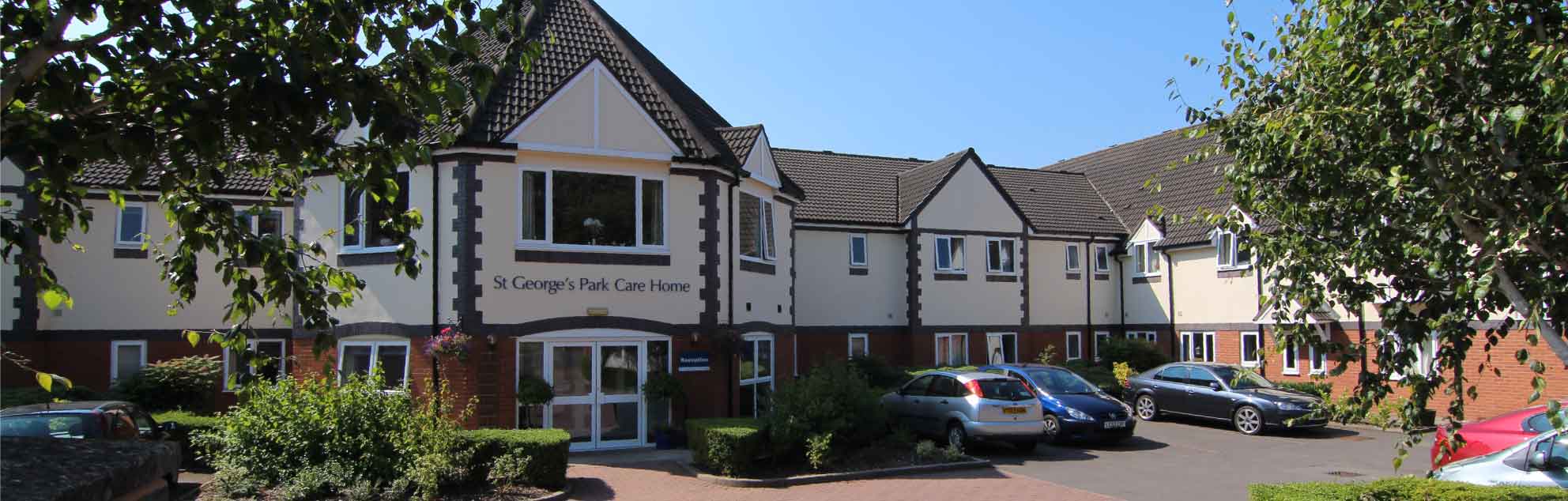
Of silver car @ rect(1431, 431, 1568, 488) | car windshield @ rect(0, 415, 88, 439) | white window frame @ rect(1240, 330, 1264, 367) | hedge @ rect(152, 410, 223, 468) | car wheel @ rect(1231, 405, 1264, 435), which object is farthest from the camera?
white window frame @ rect(1240, 330, 1264, 367)

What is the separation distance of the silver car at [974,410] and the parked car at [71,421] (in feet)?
34.1

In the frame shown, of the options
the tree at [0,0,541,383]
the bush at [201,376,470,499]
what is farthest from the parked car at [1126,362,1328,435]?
the tree at [0,0,541,383]

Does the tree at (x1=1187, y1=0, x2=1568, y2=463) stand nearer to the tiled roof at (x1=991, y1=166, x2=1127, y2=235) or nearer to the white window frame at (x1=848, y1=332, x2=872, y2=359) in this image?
the white window frame at (x1=848, y1=332, x2=872, y2=359)

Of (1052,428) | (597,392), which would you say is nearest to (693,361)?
(597,392)

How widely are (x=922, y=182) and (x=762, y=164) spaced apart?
11157 mm

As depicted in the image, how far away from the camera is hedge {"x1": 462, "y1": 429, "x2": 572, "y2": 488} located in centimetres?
1327

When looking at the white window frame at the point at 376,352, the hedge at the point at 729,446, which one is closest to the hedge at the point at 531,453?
the hedge at the point at 729,446

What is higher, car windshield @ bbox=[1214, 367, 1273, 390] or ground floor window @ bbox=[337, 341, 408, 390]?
ground floor window @ bbox=[337, 341, 408, 390]

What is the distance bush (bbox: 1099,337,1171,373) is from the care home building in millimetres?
1338

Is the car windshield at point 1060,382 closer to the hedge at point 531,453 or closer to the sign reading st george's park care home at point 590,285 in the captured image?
the sign reading st george's park care home at point 590,285

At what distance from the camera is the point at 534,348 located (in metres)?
16.7

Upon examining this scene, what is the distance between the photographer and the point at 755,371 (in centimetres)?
1931

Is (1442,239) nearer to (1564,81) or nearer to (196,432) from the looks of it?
(1564,81)

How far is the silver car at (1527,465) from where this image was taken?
10.1 metres
